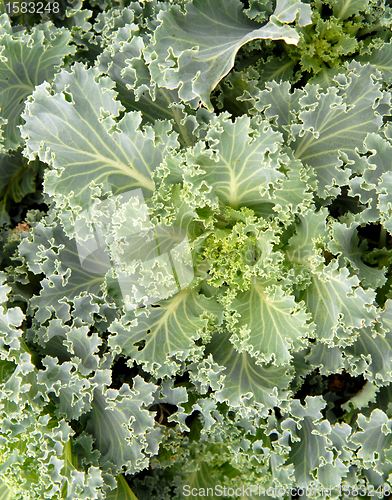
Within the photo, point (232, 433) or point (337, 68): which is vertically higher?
point (337, 68)

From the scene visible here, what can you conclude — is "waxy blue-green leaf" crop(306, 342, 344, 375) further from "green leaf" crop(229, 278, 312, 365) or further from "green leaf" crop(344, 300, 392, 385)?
"green leaf" crop(229, 278, 312, 365)

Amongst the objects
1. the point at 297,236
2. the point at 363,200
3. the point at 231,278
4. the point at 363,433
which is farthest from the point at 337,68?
the point at 363,433

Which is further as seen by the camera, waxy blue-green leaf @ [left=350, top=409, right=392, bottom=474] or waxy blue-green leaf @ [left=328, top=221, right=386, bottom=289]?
waxy blue-green leaf @ [left=350, top=409, right=392, bottom=474]

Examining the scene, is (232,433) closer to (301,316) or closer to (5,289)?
(301,316)

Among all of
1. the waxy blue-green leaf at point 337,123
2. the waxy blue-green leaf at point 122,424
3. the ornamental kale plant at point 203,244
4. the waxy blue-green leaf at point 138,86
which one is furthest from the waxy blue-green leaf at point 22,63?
the waxy blue-green leaf at point 122,424

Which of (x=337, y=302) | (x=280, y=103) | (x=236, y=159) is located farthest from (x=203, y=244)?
(x=280, y=103)

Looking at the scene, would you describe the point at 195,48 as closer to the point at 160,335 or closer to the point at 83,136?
the point at 83,136

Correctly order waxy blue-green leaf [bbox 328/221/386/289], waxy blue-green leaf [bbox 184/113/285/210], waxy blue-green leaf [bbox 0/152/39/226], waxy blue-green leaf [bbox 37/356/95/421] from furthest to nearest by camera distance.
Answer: waxy blue-green leaf [bbox 0/152/39/226]
waxy blue-green leaf [bbox 37/356/95/421]
waxy blue-green leaf [bbox 328/221/386/289]
waxy blue-green leaf [bbox 184/113/285/210]

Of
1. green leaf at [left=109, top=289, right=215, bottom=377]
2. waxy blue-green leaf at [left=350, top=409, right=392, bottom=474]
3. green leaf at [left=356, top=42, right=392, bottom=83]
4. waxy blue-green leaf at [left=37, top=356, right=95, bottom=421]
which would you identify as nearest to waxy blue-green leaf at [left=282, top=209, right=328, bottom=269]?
green leaf at [left=109, top=289, right=215, bottom=377]
